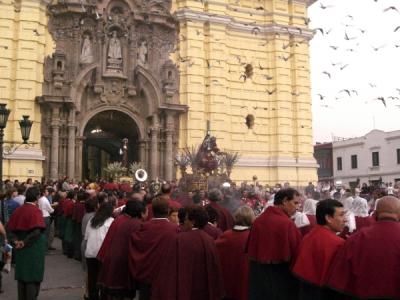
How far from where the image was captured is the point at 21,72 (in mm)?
23250

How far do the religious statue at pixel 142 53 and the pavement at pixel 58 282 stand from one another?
48.2 feet

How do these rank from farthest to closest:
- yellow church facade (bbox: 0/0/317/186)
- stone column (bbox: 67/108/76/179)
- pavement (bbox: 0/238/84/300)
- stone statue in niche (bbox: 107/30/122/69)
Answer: stone statue in niche (bbox: 107/30/122/69) < stone column (bbox: 67/108/76/179) < yellow church facade (bbox: 0/0/317/186) < pavement (bbox: 0/238/84/300)

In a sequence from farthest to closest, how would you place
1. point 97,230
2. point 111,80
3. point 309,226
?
point 111,80 < point 309,226 < point 97,230

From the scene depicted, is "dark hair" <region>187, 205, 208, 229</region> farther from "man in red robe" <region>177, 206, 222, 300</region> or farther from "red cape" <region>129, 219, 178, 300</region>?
"red cape" <region>129, 219, 178, 300</region>

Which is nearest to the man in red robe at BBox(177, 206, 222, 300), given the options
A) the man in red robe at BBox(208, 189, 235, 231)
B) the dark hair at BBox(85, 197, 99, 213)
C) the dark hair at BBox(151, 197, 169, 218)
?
the dark hair at BBox(151, 197, 169, 218)

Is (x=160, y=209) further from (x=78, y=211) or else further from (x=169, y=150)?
(x=169, y=150)

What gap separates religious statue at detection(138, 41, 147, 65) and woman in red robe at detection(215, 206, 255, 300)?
2090cm

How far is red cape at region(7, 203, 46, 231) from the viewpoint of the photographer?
7977 millimetres

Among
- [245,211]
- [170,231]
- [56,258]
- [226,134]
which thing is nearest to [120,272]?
[170,231]

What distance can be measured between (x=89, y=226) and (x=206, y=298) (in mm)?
3074

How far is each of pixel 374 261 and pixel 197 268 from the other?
1958 mm

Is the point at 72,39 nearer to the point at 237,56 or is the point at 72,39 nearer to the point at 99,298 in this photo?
the point at 237,56

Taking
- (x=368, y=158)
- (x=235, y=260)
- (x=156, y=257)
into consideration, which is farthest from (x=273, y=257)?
(x=368, y=158)

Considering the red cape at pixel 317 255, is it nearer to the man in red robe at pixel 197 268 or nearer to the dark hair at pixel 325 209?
the dark hair at pixel 325 209
